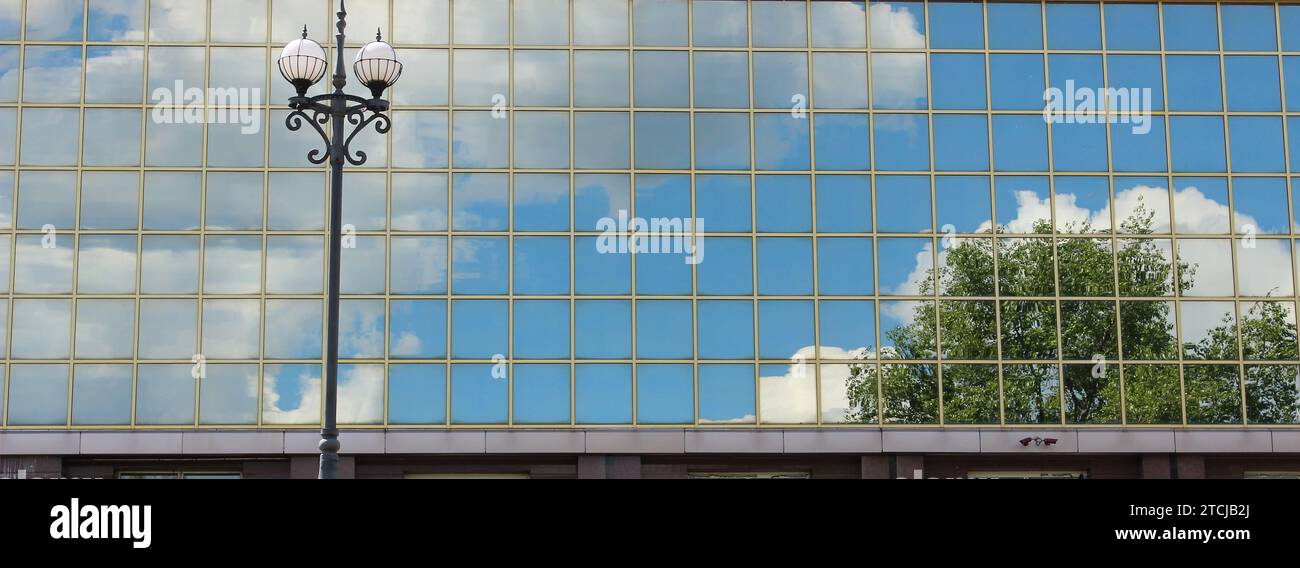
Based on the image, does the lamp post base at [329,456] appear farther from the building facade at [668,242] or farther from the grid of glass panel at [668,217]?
the grid of glass panel at [668,217]

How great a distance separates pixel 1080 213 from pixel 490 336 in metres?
13.3

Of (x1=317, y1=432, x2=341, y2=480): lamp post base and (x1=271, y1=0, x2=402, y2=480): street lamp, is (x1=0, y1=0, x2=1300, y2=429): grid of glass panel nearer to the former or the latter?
(x1=271, y1=0, x2=402, y2=480): street lamp

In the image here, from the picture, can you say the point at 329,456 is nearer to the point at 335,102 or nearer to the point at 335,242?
the point at 335,242

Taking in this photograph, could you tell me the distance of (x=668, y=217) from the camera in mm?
28656

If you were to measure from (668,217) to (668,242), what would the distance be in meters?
0.55

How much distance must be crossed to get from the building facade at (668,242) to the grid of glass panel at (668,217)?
69 mm

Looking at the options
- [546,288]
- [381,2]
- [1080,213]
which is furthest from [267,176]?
[1080,213]

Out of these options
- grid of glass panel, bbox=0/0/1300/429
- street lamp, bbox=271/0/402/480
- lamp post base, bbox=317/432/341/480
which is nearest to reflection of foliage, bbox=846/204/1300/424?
grid of glass panel, bbox=0/0/1300/429

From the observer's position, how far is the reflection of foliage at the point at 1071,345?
28391 millimetres

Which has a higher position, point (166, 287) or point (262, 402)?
point (166, 287)

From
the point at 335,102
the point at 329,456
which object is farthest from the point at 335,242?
the point at 329,456

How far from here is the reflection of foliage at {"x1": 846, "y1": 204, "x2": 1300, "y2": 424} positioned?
28391 mm
